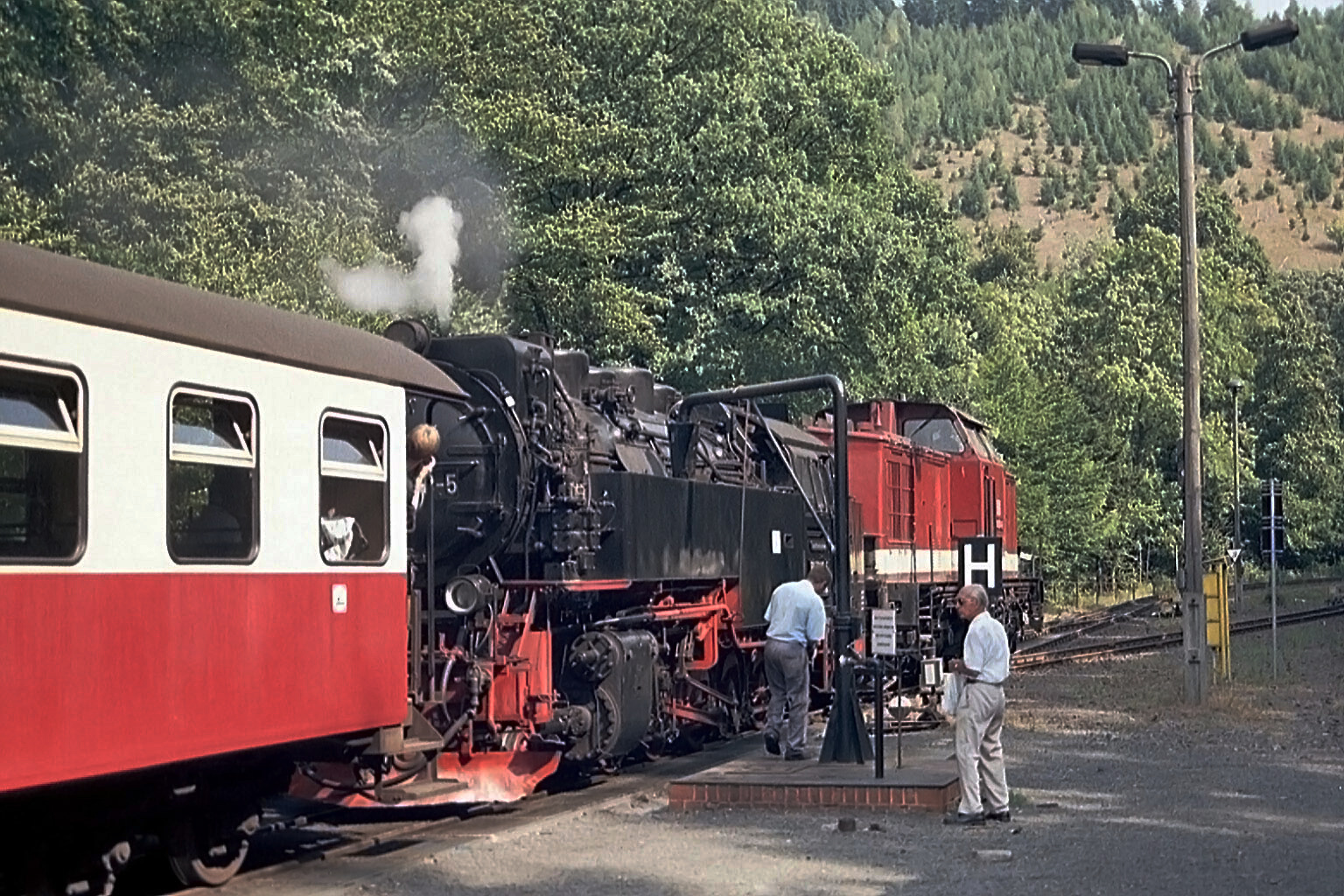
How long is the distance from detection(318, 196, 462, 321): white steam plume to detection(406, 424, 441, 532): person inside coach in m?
5.37

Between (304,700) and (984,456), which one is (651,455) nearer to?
(304,700)

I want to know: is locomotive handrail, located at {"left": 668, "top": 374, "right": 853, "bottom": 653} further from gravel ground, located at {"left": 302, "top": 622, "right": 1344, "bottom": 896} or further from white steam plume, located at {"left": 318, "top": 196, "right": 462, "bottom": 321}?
white steam plume, located at {"left": 318, "top": 196, "right": 462, "bottom": 321}

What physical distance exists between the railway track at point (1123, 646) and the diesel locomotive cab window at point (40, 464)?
76.7ft

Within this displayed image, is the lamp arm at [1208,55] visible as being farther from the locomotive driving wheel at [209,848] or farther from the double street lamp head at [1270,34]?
the locomotive driving wheel at [209,848]

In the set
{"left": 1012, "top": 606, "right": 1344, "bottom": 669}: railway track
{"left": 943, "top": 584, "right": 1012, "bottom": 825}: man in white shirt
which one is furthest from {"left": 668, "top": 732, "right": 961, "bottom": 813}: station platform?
{"left": 1012, "top": 606, "right": 1344, "bottom": 669}: railway track

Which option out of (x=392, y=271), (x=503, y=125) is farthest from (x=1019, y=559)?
(x=392, y=271)

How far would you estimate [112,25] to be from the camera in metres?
25.3

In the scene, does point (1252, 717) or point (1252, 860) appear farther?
point (1252, 717)

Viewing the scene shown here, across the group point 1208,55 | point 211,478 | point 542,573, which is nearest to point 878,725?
point 542,573

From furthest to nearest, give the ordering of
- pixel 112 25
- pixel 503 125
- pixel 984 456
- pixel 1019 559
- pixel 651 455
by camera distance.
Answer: pixel 1019 559
pixel 984 456
pixel 503 125
pixel 112 25
pixel 651 455

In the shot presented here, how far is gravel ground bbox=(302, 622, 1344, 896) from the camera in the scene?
34.0 ft

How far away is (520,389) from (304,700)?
4.22 metres

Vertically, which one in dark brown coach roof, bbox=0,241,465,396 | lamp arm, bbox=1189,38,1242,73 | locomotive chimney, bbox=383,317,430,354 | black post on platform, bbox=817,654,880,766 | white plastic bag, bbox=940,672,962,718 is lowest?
black post on platform, bbox=817,654,880,766

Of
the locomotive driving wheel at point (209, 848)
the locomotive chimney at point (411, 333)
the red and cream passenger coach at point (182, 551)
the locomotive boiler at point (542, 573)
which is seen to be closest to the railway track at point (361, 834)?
the locomotive driving wheel at point (209, 848)
